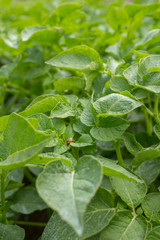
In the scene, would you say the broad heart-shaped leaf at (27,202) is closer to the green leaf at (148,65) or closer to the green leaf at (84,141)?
the green leaf at (84,141)

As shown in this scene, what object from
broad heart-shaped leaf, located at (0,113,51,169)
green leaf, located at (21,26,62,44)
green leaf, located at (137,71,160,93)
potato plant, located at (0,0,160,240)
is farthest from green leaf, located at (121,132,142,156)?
green leaf, located at (21,26,62,44)

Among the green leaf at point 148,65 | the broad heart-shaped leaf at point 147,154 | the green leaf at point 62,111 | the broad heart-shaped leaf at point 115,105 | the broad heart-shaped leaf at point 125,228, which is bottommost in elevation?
the broad heart-shaped leaf at point 125,228

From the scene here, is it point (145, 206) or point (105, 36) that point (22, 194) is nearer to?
point (145, 206)

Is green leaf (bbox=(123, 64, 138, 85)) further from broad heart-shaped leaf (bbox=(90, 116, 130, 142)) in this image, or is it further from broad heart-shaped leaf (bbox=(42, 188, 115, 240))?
broad heart-shaped leaf (bbox=(42, 188, 115, 240))

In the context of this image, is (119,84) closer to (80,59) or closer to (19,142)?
(80,59)

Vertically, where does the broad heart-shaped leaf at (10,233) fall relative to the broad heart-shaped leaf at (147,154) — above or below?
below

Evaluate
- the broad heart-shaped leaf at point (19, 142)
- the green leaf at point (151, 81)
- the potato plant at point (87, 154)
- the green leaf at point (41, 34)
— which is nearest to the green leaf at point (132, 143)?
the potato plant at point (87, 154)
